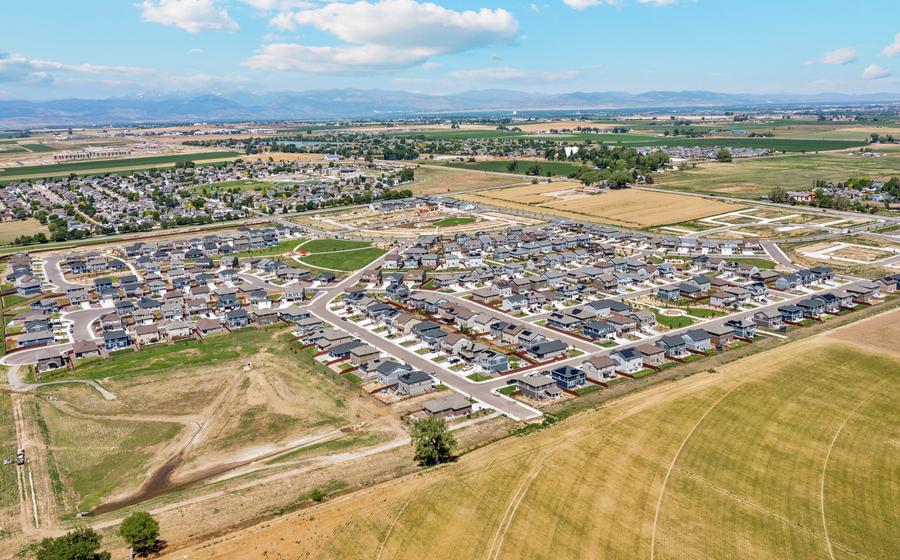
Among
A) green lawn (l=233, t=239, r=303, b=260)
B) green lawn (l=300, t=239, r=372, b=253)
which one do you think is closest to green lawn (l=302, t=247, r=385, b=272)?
green lawn (l=300, t=239, r=372, b=253)

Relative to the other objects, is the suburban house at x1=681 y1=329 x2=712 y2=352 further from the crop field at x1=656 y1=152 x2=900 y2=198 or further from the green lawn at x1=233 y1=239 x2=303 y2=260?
the crop field at x1=656 y1=152 x2=900 y2=198

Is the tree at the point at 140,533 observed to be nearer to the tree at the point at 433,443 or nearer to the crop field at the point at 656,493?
the crop field at the point at 656,493

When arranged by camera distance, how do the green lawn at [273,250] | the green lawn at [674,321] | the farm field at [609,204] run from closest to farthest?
1. the green lawn at [674,321]
2. the green lawn at [273,250]
3. the farm field at [609,204]

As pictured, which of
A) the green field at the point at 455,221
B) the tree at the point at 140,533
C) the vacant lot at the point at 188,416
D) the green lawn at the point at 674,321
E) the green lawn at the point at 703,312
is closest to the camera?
the tree at the point at 140,533

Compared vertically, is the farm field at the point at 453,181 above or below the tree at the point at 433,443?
above

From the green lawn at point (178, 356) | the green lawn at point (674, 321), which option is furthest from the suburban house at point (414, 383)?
the green lawn at point (674, 321)

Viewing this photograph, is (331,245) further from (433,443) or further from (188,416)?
(433,443)

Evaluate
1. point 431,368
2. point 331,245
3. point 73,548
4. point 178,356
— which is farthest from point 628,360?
point 331,245

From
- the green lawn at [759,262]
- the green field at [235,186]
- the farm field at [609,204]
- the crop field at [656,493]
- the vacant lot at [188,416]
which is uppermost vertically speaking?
the green field at [235,186]

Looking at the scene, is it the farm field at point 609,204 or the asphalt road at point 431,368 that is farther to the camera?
the farm field at point 609,204
